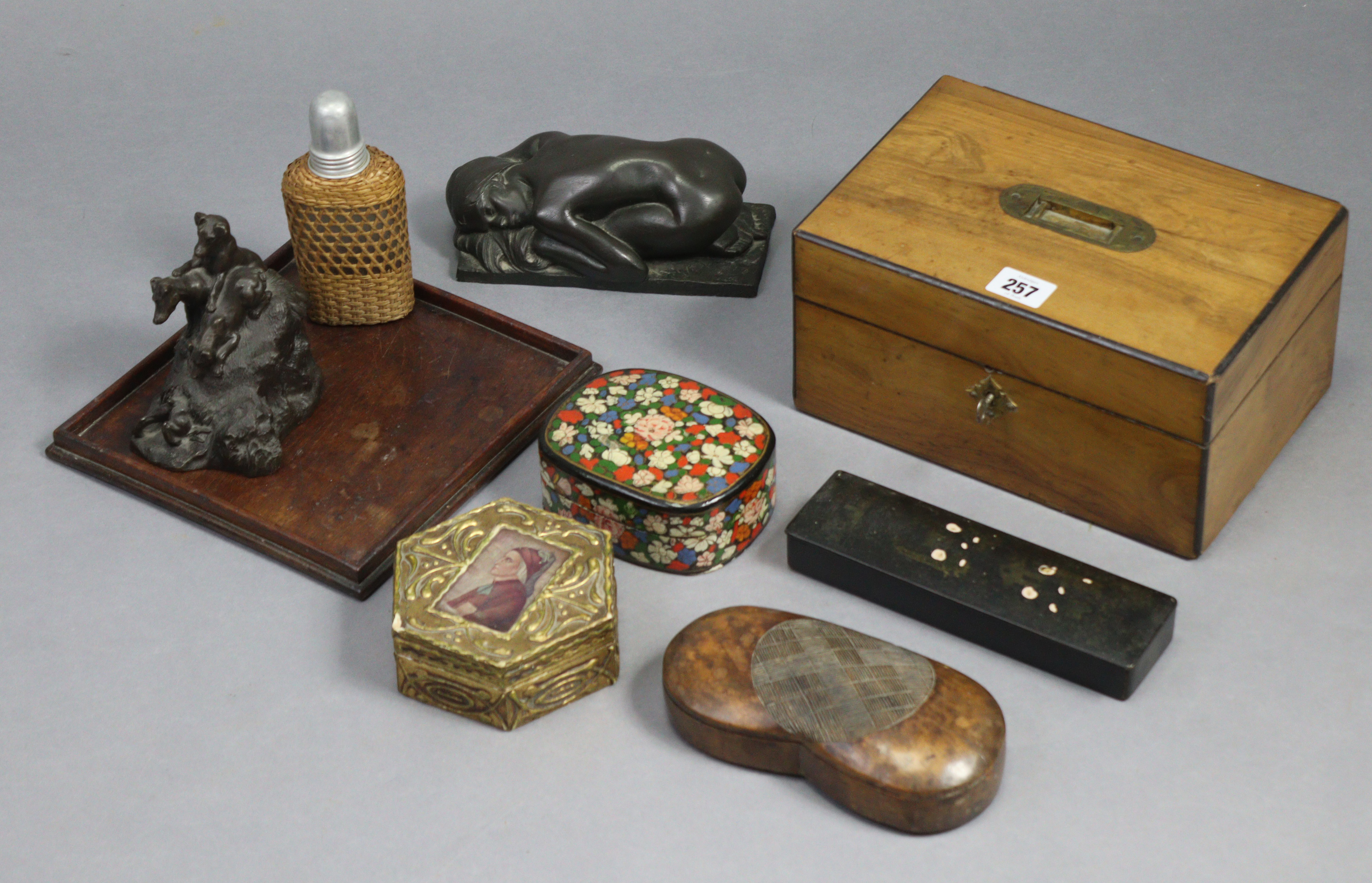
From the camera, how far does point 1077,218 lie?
9.21 ft

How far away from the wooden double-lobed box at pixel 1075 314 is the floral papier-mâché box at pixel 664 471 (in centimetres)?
Answer: 26

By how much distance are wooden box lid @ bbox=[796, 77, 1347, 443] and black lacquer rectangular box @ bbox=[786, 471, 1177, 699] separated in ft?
0.80

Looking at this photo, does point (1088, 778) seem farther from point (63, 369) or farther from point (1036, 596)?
point (63, 369)

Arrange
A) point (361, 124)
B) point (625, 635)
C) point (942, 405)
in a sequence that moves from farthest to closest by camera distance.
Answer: point (361, 124)
point (942, 405)
point (625, 635)

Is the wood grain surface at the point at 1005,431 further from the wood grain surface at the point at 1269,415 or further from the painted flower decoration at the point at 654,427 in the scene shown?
the painted flower decoration at the point at 654,427

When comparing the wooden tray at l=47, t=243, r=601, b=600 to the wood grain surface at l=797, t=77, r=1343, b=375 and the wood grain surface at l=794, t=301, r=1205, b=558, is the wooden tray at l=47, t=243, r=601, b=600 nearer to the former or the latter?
the wood grain surface at l=794, t=301, r=1205, b=558

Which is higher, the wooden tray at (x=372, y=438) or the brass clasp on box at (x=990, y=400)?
the brass clasp on box at (x=990, y=400)

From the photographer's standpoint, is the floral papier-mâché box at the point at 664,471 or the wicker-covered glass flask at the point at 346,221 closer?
the floral papier-mâché box at the point at 664,471

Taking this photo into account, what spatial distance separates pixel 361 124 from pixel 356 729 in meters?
1.49

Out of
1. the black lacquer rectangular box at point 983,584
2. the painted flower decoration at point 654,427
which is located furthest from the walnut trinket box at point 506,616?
the black lacquer rectangular box at point 983,584

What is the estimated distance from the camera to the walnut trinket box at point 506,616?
245cm

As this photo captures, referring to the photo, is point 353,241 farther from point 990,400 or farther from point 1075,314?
point 1075,314

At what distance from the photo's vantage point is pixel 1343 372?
301cm

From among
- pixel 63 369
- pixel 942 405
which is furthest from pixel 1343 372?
pixel 63 369
